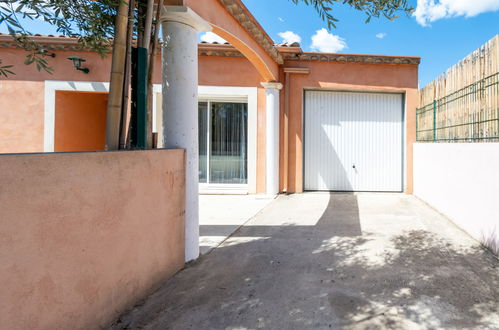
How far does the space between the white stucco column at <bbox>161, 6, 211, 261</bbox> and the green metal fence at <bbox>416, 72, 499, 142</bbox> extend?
3992 mm

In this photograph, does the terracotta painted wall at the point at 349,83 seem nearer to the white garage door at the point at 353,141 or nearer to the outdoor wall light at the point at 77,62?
the white garage door at the point at 353,141

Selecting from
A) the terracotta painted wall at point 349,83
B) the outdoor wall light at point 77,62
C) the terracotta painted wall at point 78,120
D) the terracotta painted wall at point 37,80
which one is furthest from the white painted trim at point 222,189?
the outdoor wall light at point 77,62

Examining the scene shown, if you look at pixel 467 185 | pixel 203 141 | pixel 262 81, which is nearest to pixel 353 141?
pixel 262 81

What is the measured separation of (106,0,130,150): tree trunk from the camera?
2488mm

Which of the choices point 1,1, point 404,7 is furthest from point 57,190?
point 404,7

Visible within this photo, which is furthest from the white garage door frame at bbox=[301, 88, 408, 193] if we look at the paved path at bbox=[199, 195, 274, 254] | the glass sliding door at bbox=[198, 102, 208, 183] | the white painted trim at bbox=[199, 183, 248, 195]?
the glass sliding door at bbox=[198, 102, 208, 183]

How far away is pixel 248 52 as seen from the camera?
5.51 metres

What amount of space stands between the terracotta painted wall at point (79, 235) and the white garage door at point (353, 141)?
5980 millimetres

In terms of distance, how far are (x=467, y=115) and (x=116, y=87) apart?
209 inches

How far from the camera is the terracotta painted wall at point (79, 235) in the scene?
5.00 ft

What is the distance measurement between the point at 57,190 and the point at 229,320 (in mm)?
1565

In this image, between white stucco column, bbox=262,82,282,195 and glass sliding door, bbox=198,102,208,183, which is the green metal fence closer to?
white stucco column, bbox=262,82,282,195

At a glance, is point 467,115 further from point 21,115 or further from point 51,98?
point 21,115

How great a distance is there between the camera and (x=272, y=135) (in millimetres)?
7324
